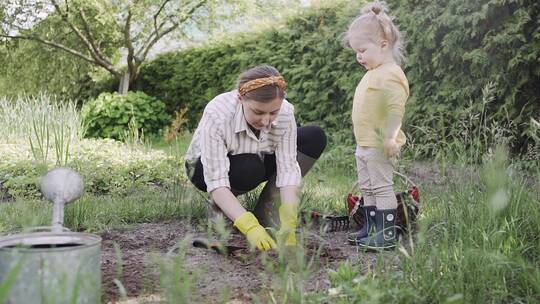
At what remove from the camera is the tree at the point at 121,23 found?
39.3ft

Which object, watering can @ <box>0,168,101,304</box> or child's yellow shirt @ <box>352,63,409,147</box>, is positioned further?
child's yellow shirt @ <box>352,63,409,147</box>

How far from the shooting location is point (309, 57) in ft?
24.1

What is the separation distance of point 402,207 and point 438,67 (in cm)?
295

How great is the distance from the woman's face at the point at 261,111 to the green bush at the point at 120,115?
26.5ft

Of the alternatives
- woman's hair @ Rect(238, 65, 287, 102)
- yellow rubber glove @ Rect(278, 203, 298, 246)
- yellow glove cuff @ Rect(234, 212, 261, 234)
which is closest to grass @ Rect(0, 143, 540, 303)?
yellow rubber glove @ Rect(278, 203, 298, 246)

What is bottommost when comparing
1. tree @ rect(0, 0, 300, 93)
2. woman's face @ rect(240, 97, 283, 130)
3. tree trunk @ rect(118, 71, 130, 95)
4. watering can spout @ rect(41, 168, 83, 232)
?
watering can spout @ rect(41, 168, 83, 232)

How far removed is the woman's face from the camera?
2395mm

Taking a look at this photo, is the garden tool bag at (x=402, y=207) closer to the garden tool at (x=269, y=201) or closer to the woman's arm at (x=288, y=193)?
the garden tool at (x=269, y=201)

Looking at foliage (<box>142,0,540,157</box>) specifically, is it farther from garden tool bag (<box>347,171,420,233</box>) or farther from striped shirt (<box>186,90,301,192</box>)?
striped shirt (<box>186,90,301,192</box>)

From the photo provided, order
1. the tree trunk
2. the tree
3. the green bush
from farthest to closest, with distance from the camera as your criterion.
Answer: the tree trunk, the tree, the green bush

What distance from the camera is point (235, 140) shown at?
2715 millimetres

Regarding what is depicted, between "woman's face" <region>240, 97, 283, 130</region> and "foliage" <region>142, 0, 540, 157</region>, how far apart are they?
0.63 metres

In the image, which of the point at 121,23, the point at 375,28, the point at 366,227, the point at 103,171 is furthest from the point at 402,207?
the point at 121,23

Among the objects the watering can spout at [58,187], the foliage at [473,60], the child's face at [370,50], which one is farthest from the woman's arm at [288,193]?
the foliage at [473,60]
